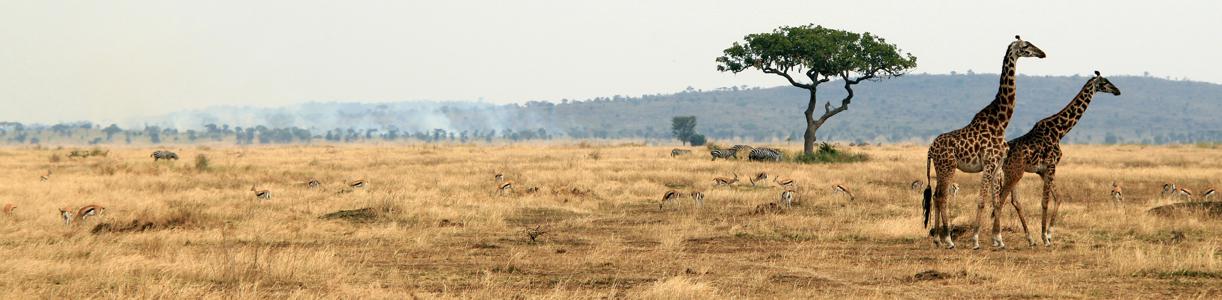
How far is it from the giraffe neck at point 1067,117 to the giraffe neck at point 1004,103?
21.7 inches

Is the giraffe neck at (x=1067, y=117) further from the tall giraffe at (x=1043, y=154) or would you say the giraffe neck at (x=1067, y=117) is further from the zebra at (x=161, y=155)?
the zebra at (x=161, y=155)

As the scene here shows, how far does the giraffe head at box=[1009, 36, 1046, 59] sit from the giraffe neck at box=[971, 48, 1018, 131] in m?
0.03

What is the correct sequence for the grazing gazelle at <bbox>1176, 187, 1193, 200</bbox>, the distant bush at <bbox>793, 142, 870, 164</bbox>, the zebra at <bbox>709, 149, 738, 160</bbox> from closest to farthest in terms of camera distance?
1. the grazing gazelle at <bbox>1176, 187, 1193, 200</bbox>
2. the distant bush at <bbox>793, 142, 870, 164</bbox>
3. the zebra at <bbox>709, 149, 738, 160</bbox>

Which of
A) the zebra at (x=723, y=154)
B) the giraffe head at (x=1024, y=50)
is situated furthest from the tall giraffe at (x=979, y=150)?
the zebra at (x=723, y=154)

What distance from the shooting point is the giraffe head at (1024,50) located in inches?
585

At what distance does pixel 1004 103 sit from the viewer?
1511 cm

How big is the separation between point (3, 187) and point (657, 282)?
65.4 ft

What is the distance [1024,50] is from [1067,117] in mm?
1250

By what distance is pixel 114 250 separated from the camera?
13.5 meters

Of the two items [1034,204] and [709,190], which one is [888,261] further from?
[709,190]

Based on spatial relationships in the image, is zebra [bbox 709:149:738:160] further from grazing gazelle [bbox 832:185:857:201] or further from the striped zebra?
grazing gazelle [bbox 832:185:857:201]

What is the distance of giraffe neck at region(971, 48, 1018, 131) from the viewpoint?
48.8 ft

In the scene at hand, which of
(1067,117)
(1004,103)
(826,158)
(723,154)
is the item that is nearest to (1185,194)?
(1067,117)

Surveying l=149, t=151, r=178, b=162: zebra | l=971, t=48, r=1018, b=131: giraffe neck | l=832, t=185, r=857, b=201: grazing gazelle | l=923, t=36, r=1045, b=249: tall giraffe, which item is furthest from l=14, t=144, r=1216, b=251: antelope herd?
l=149, t=151, r=178, b=162: zebra
